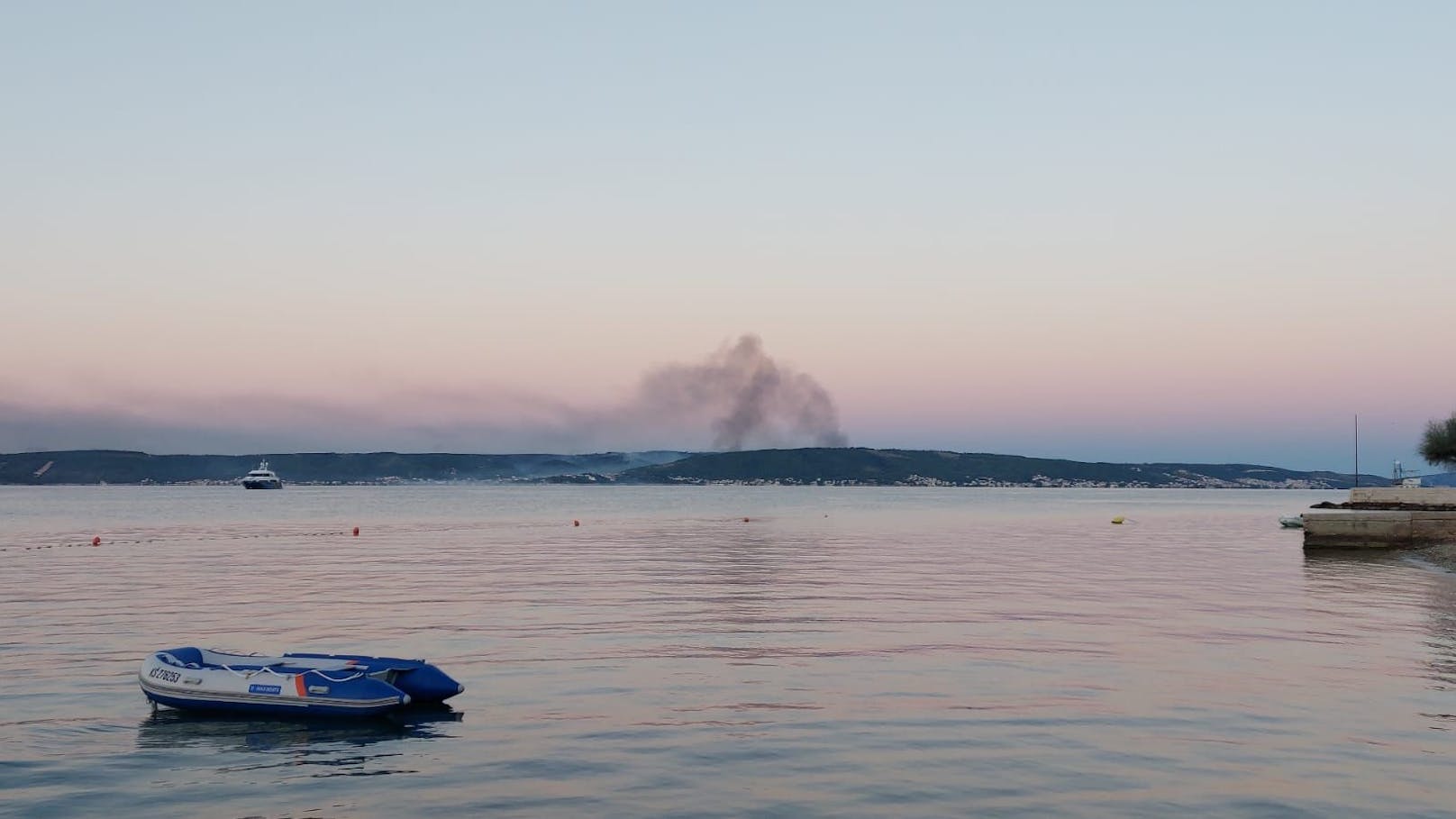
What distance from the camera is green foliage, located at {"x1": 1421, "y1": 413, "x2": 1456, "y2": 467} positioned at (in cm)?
14400

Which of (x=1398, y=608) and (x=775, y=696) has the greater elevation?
(x=1398, y=608)

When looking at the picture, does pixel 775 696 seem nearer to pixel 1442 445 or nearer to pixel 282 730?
pixel 282 730

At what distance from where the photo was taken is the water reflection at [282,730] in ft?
72.8

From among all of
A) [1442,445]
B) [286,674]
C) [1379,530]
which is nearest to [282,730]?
[286,674]

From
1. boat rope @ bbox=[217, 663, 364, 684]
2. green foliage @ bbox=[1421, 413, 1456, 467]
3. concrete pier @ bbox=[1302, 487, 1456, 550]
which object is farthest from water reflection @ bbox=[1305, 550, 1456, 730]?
green foliage @ bbox=[1421, 413, 1456, 467]

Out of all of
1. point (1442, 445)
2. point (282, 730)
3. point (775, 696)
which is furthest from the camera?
point (1442, 445)

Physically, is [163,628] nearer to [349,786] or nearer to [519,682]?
[519,682]

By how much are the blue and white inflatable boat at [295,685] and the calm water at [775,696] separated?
512mm

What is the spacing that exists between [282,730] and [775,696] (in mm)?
10240

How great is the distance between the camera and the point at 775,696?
26547 millimetres

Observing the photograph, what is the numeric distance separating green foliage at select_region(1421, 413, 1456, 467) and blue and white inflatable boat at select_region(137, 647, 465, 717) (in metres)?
150

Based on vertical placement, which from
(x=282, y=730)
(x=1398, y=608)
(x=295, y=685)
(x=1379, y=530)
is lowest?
(x=282, y=730)

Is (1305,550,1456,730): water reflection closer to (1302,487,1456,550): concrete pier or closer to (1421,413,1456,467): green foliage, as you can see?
(1302,487,1456,550): concrete pier

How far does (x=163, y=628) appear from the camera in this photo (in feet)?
127
